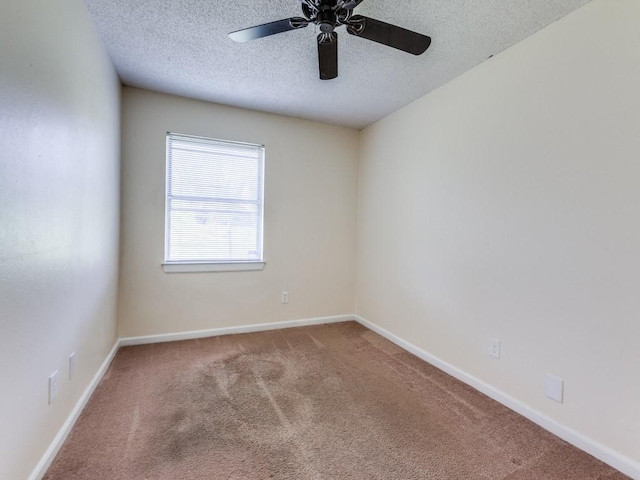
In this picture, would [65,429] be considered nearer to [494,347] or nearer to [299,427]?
[299,427]

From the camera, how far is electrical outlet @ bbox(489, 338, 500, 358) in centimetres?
212

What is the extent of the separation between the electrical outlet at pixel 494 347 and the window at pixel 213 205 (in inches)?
91.5

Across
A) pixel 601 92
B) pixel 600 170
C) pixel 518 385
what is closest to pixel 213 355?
pixel 518 385

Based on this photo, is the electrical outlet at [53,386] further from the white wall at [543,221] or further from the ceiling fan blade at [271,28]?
the white wall at [543,221]

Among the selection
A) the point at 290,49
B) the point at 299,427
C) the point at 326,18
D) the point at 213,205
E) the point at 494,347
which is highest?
the point at 290,49

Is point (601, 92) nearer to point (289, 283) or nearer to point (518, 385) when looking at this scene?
point (518, 385)

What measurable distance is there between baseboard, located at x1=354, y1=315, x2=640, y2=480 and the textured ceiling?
2.39 metres

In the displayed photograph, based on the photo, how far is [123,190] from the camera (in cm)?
287

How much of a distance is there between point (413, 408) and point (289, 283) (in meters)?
1.96

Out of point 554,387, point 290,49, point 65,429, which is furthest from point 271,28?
point 554,387

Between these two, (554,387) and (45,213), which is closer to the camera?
(45,213)

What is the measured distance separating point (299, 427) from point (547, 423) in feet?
4.85

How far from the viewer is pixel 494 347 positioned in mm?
2150

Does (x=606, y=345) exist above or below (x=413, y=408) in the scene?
above
